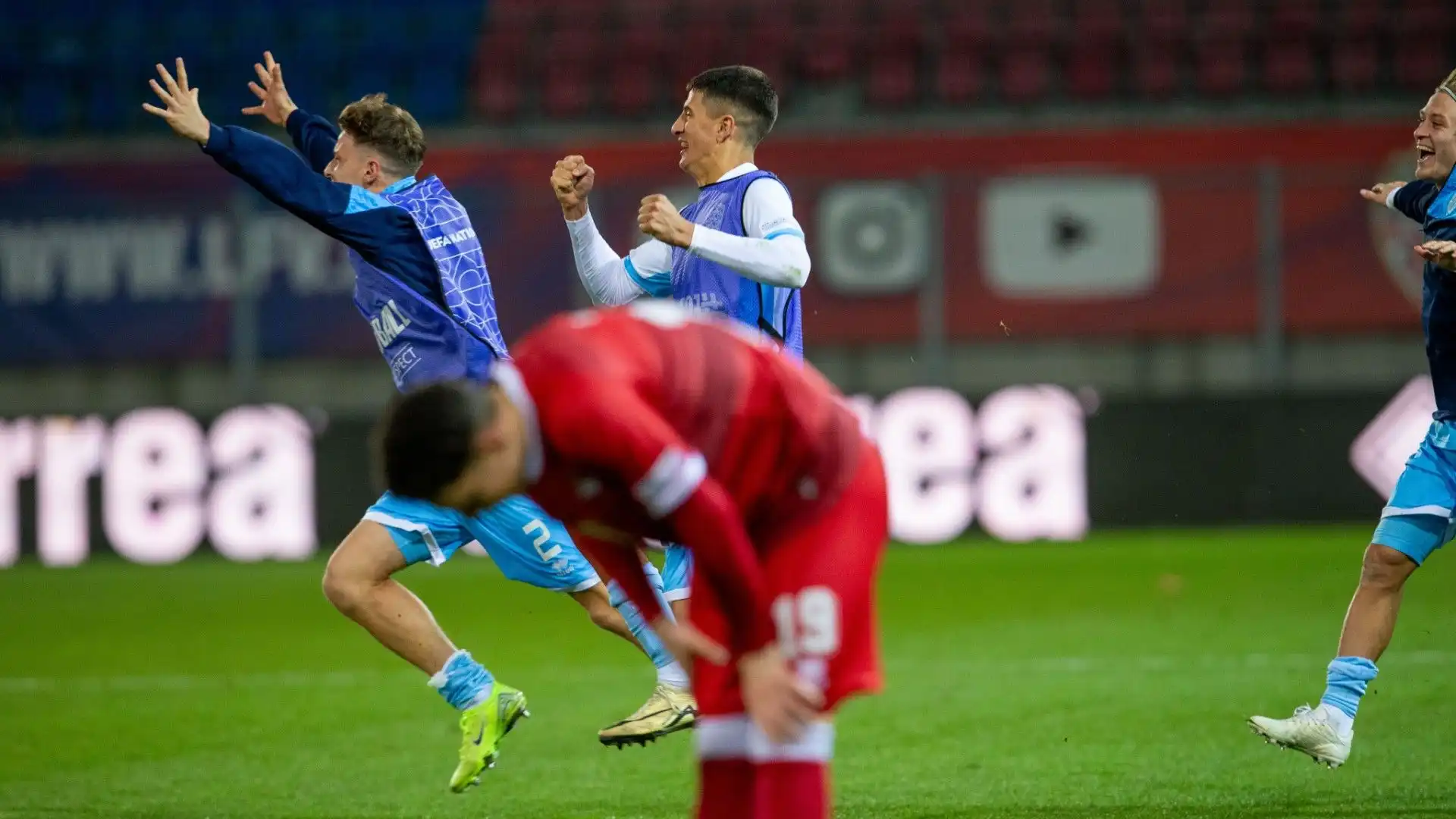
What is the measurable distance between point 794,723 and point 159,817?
3264 mm

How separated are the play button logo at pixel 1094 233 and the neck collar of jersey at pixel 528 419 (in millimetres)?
12104

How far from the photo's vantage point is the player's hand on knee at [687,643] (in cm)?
344

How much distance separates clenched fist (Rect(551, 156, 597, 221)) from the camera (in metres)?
6.08

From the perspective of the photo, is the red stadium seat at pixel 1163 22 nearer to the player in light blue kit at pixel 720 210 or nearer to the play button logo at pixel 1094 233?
the play button logo at pixel 1094 233

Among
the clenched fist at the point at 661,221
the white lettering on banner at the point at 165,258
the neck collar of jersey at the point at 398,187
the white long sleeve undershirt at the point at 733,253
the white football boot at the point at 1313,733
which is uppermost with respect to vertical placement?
the neck collar of jersey at the point at 398,187

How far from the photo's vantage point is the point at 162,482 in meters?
14.7

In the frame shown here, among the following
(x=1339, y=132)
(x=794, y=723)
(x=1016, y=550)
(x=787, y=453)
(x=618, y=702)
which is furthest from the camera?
(x=1339, y=132)

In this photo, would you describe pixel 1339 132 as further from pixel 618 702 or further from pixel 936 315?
pixel 618 702

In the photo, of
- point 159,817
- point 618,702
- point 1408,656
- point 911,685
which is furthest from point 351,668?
point 1408,656

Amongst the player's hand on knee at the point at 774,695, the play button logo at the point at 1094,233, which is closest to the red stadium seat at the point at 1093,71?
the play button logo at the point at 1094,233

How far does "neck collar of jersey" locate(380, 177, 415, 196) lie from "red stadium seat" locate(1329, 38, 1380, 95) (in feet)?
43.0

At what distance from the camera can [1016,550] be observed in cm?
1402

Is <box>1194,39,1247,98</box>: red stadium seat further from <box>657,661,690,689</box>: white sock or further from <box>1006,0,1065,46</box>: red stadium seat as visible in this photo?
<box>657,661,690,689</box>: white sock

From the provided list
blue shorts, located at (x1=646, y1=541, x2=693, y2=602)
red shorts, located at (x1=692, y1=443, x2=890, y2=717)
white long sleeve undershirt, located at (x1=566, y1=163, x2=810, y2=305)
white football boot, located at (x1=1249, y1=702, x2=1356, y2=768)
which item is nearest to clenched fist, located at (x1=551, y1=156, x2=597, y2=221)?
white long sleeve undershirt, located at (x1=566, y1=163, x2=810, y2=305)
